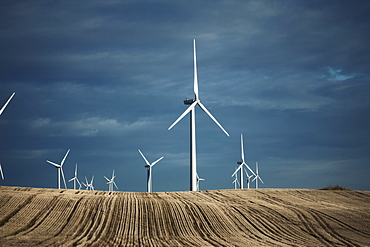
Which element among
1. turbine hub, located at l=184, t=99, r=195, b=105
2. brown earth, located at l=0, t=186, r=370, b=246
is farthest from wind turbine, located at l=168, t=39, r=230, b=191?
brown earth, located at l=0, t=186, r=370, b=246

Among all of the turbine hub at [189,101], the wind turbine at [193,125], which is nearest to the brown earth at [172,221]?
the wind turbine at [193,125]

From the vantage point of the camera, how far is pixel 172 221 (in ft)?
128

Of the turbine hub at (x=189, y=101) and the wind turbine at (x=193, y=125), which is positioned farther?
the turbine hub at (x=189, y=101)

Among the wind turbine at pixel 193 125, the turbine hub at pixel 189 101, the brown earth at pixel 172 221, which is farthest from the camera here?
the turbine hub at pixel 189 101

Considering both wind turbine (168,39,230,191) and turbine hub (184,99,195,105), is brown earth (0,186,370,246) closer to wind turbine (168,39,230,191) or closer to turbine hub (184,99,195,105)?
wind turbine (168,39,230,191)

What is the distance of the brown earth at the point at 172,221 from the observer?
32.9 meters

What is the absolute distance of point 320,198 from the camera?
5822cm

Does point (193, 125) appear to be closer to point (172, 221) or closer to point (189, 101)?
point (189, 101)

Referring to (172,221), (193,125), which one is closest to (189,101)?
(193,125)

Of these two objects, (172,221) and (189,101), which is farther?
(189,101)

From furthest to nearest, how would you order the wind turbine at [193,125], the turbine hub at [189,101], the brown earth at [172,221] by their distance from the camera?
the turbine hub at [189,101] < the wind turbine at [193,125] < the brown earth at [172,221]

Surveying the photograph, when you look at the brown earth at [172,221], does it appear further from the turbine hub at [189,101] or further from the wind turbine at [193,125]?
the turbine hub at [189,101]

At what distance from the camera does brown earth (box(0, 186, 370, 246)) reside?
3291 cm

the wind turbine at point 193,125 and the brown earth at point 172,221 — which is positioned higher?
the wind turbine at point 193,125
